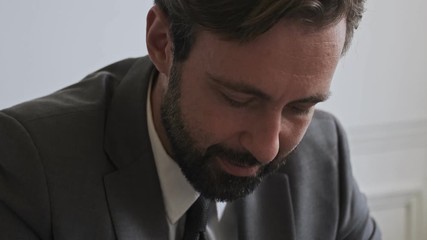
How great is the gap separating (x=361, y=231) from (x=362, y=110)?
746mm

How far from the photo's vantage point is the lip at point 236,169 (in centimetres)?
94

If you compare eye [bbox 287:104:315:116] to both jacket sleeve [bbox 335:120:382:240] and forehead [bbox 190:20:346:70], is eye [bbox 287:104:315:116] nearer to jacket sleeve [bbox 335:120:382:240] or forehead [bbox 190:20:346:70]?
forehead [bbox 190:20:346:70]

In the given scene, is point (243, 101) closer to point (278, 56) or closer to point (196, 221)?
point (278, 56)

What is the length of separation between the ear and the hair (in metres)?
0.04

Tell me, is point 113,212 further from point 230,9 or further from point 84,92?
point 230,9

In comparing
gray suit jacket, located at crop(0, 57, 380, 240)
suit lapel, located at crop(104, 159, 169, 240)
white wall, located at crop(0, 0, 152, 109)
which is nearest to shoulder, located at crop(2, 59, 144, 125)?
gray suit jacket, located at crop(0, 57, 380, 240)

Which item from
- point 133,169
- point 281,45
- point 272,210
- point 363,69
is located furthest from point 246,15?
point 363,69

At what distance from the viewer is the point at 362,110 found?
6.39 feet

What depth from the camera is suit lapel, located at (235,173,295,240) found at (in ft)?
3.77

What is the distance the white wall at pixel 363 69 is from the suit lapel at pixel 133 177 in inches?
20.6

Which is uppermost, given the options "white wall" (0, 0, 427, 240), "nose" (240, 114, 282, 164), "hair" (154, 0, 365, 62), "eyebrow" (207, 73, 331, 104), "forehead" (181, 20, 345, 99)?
"hair" (154, 0, 365, 62)

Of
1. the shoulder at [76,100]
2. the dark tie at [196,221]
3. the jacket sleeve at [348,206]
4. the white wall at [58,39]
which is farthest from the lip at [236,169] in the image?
the white wall at [58,39]

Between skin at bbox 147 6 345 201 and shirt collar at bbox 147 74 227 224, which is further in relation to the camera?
shirt collar at bbox 147 74 227 224

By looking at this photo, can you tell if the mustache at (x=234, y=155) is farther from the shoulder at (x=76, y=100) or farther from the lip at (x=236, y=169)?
the shoulder at (x=76, y=100)
